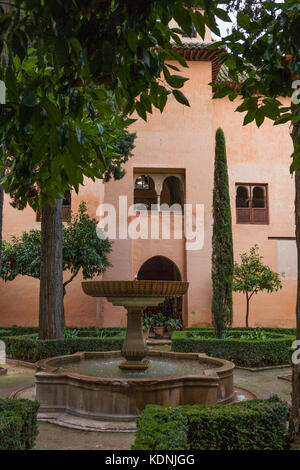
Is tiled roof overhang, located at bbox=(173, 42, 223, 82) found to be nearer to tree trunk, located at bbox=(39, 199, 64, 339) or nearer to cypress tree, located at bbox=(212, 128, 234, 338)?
cypress tree, located at bbox=(212, 128, 234, 338)

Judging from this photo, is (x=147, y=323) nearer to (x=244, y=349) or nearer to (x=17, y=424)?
(x=244, y=349)

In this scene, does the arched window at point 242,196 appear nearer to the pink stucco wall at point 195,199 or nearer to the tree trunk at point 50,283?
the pink stucco wall at point 195,199

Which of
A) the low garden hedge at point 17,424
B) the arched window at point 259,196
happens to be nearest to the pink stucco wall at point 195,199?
the arched window at point 259,196

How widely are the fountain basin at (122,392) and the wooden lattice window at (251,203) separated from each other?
10.6 meters

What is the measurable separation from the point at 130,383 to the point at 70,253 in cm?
734

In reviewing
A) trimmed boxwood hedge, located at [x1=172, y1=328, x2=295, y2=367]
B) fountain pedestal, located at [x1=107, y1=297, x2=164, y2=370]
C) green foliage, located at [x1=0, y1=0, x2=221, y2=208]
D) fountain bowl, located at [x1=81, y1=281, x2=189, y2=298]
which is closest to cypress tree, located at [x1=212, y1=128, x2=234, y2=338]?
trimmed boxwood hedge, located at [x1=172, y1=328, x2=295, y2=367]

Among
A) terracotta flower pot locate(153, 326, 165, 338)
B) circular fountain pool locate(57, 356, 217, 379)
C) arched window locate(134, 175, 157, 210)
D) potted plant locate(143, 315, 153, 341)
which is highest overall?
arched window locate(134, 175, 157, 210)

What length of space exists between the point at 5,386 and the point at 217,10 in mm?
7190

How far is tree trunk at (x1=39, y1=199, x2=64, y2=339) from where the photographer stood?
31.7 ft

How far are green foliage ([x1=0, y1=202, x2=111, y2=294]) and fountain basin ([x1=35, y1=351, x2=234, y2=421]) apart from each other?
6.11 m

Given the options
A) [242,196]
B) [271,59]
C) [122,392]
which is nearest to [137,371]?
[122,392]

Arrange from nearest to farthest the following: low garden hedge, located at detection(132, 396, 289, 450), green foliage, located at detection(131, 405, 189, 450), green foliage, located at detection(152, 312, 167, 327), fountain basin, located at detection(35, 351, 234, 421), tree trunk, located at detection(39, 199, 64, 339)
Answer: green foliage, located at detection(131, 405, 189, 450)
low garden hedge, located at detection(132, 396, 289, 450)
fountain basin, located at detection(35, 351, 234, 421)
tree trunk, located at detection(39, 199, 64, 339)
green foliage, located at detection(152, 312, 167, 327)

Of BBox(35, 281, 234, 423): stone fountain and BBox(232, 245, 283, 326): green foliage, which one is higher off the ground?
BBox(232, 245, 283, 326): green foliage

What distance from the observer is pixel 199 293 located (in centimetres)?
1483
